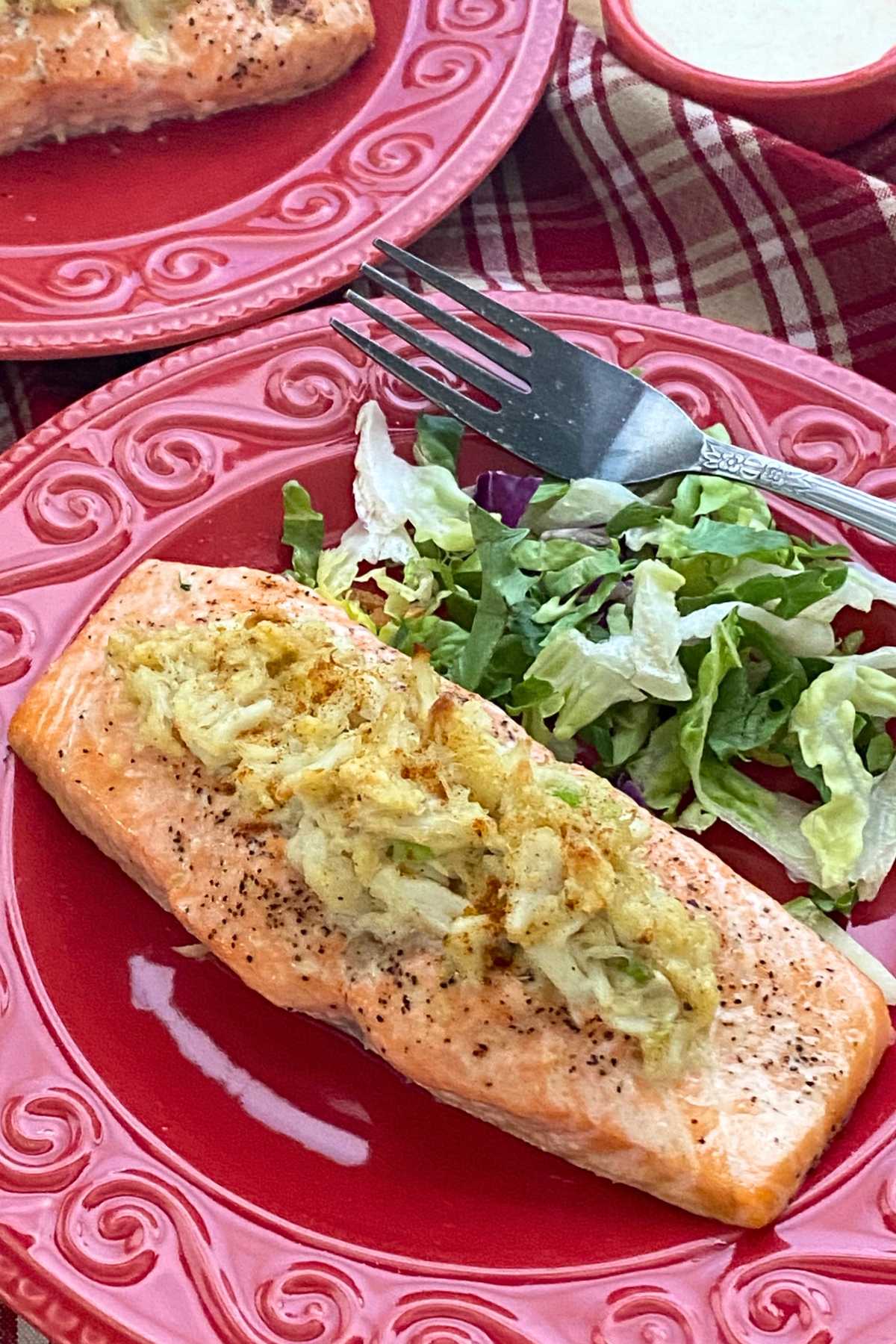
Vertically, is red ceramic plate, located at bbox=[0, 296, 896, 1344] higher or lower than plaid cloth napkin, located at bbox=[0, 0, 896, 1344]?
lower

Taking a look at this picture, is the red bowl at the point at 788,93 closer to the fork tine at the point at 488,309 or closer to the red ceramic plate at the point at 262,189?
the red ceramic plate at the point at 262,189

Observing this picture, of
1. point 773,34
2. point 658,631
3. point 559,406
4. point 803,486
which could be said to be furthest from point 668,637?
point 773,34

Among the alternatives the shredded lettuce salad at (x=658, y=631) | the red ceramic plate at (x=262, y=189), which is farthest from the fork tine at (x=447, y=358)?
the red ceramic plate at (x=262, y=189)

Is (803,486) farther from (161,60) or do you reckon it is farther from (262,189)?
(161,60)

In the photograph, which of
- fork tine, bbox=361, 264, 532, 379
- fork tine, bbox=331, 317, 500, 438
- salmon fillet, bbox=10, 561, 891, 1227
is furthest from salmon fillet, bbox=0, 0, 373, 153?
salmon fillet, bbox=10, 561, 891, 1227

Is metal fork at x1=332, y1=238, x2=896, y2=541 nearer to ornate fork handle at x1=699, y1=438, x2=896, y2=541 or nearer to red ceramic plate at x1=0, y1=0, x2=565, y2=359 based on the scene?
ornate fork handle at x1=699, y1=438, x2=896, y2=541

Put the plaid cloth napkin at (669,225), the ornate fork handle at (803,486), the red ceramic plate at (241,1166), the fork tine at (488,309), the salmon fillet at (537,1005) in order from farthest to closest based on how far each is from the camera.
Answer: the plaid cloth napkin at (669,225), the fork tine at (488,309), the ornate fork handle at (803,486), the salmon fillet at (537,1005), the red ceramic plate at (241,1166)

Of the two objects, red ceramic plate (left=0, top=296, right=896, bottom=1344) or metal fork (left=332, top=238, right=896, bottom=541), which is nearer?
red ceramic plate (left=0, top=296, right=896, bottom=1344)
